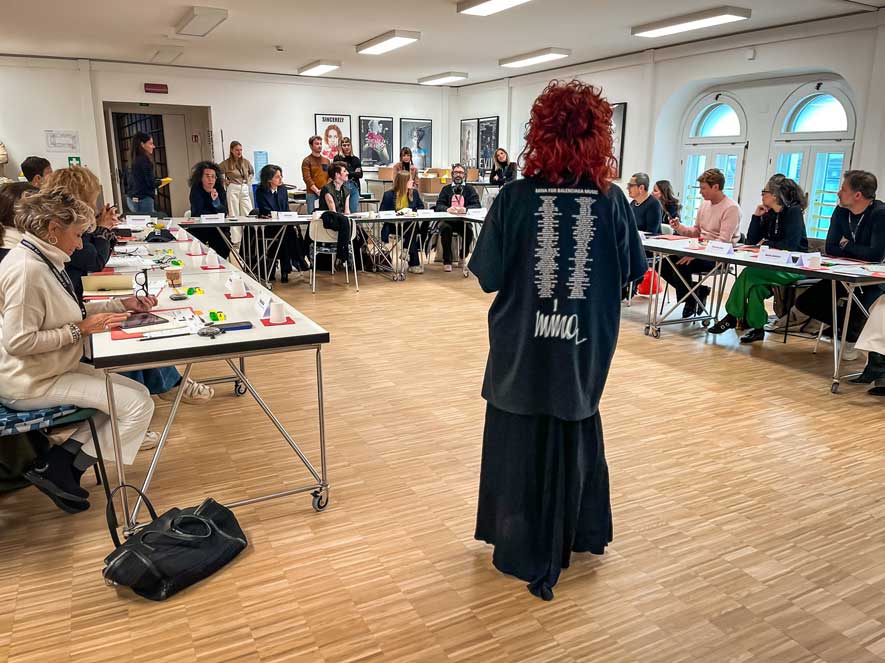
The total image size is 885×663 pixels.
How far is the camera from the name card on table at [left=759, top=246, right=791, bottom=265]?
464 cm

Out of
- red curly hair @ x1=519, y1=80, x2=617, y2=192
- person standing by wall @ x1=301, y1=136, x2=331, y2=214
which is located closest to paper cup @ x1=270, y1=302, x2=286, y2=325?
red curly hair @ x1=519, y1=80, x2=617, y2=192

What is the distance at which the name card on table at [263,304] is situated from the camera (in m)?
2.68

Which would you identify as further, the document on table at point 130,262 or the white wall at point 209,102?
the white wall at point 209,102

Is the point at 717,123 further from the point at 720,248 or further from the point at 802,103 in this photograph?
the point at 720,248

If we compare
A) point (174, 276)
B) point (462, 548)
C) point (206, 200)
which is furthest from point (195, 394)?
point (206, 200)

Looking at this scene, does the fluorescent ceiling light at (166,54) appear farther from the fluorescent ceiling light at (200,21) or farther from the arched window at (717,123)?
the arched window at (717,123)

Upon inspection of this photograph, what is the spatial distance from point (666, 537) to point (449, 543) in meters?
0.83

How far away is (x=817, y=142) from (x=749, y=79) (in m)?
1.25

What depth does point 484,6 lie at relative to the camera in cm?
627

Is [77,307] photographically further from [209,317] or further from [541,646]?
[541,646]

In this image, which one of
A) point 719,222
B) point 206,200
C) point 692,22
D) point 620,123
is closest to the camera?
point 719,222

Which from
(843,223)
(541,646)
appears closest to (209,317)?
(541,646)

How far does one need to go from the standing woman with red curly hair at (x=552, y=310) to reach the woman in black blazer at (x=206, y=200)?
19.0 feet

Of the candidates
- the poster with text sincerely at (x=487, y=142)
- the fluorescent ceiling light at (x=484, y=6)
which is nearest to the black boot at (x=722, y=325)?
the fluorescent ceiling light at (x=484, y=6)
